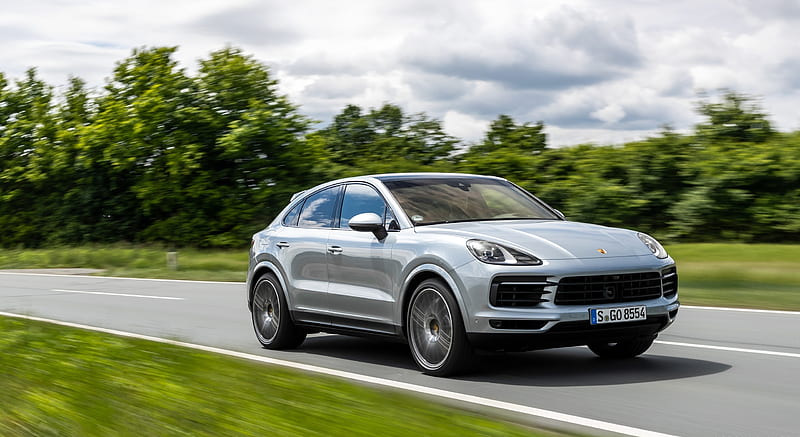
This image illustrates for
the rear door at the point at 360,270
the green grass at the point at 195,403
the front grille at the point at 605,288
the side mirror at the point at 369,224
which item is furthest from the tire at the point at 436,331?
the green grass at the point at 195,403

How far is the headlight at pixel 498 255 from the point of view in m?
7.26

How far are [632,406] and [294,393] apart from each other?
2.15 m

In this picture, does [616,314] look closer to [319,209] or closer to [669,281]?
[669,281]

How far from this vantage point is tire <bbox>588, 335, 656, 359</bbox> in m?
8.39

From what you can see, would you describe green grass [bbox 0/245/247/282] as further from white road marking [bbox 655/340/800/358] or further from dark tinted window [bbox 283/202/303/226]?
white road marking [bbox 655/340/800/358]

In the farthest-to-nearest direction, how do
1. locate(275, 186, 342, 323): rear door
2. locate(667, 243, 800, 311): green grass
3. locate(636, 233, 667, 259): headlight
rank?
locate(667, 243, 800, 311): green grass, locate(275, 186, 342, 323): rear door, locate(636, 233, 667, 259): headlight

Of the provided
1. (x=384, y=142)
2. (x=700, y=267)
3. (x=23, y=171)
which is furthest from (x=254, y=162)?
(x=700, y=267)

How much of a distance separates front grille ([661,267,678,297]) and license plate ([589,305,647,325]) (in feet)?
1.17

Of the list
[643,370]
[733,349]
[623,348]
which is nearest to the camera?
[643,370]

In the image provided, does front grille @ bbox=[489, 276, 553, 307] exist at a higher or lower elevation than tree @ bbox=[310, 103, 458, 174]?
lower

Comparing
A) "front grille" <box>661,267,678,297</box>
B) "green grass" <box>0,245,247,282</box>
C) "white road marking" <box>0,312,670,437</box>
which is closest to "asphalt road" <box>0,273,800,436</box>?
"white road marking" <box>0,312,670,437</box>

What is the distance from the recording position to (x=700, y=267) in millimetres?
17984

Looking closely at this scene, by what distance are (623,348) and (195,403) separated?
14.0ft

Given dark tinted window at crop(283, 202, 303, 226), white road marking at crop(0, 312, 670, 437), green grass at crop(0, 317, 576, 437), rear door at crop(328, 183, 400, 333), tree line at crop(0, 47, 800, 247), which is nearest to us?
green grass at crop(0, 317, 576, 437)
